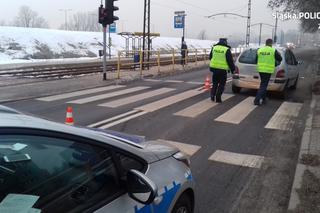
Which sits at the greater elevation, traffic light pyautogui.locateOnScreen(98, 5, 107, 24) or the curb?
traffic light pyautogui.locateOnScreen(98, 5, 107, 24)

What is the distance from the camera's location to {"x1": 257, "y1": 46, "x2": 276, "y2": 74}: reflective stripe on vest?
474 inches

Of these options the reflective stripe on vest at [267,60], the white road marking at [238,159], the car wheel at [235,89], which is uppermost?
the reflective stripe on vest at [267,60]

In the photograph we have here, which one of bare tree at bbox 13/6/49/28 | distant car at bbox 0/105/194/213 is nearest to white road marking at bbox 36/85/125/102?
distant car at bbox 0/105/194/213

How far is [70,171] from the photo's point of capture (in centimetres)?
246

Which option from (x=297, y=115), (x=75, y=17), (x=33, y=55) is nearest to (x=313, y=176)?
(x=297, y=115)

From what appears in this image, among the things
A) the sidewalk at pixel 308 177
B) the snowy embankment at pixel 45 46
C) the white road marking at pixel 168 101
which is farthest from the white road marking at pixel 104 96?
the snowy embankment at pixel 45 46

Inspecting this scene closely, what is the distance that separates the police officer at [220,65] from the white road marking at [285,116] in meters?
1.83

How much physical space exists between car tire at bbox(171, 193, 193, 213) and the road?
1.24m

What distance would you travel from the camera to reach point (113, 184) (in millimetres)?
2641

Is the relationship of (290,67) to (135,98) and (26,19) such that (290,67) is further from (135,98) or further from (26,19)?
(26,19)

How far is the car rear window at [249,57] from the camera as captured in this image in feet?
44.7

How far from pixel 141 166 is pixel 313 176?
3.46m

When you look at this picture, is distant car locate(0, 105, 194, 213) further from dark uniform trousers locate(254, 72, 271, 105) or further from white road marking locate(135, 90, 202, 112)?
dark uniform trousers locate(254, 72, 271, 105)

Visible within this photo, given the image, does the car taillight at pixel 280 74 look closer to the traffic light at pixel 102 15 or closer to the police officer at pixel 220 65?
the police officer at pixel 220 65
